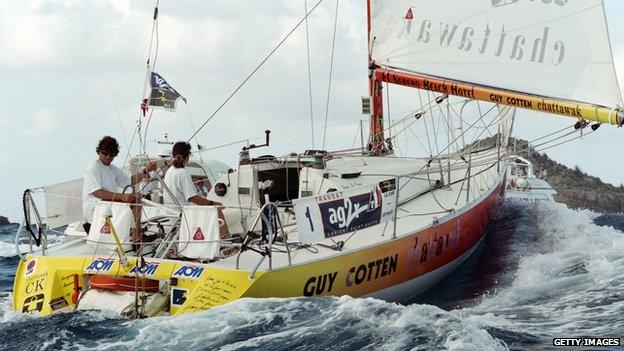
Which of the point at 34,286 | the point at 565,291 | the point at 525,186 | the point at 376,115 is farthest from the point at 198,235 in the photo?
the point at 525,186

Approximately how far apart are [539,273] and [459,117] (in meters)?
4.05

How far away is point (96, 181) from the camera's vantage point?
30.1 feet

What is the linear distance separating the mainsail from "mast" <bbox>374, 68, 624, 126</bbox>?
0.04 ft

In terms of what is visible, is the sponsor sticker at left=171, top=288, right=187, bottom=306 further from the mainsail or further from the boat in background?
the boat in background

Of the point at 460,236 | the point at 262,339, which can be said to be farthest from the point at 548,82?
the point at 262,339

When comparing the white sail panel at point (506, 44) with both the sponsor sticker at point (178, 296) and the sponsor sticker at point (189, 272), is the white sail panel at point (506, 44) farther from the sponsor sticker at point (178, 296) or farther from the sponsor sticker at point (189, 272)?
the sponsor sticker at point (178, 296)

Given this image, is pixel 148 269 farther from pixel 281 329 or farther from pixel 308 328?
pixel 308 328

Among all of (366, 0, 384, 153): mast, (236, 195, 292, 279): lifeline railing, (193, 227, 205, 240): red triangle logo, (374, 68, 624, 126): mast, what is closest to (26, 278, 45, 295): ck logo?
(193, 227, 205, 240): red triangle logo

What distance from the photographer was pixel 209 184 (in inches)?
524

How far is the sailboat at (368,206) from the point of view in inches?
320

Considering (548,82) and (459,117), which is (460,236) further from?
(459,117)

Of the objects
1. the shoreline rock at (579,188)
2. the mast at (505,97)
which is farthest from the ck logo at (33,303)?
the shoreline rock at (579,188)

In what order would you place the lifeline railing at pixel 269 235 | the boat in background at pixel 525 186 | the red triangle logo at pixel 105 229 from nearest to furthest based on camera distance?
the lifeline railing at pixel 269 235, the red triangle logo at pixel 105 229, the boat in background at pixel 525 186

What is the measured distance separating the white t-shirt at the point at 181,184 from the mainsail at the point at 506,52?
449cm
